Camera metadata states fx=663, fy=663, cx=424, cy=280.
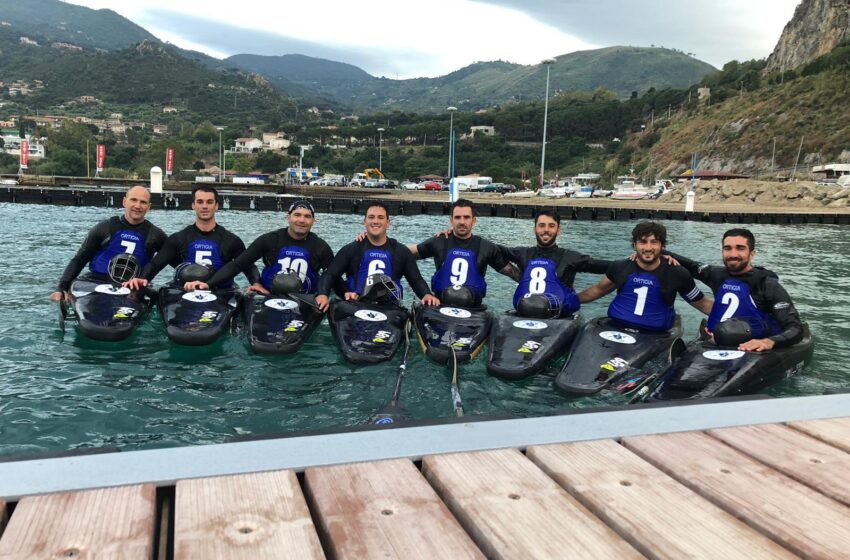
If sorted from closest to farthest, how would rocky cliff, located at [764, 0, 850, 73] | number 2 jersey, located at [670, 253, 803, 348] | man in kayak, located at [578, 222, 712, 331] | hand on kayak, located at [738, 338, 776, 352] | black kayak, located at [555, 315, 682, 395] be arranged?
1. black kayak, located at [555, 315, 682, 395]
2. hand on kayak, located at [738, 338, 776, 352]
3. number 2 jersey, located at [670, 253, 803, 348]
4. man in kayak, located at [578, 222, 712, 331]
5. rocky cliff, located at [764, 0, 850, 73]

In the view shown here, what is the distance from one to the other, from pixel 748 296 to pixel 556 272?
2.04m

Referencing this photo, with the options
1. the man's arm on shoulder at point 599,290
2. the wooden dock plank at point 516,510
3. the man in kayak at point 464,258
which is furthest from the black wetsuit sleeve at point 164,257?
the wooden dock plank at point 516,510

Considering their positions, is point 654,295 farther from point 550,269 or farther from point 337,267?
point 337,267

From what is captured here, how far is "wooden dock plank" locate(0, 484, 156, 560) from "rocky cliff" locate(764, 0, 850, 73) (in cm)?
10889

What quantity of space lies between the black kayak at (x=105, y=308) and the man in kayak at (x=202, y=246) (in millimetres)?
502

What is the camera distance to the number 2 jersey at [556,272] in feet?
25.2

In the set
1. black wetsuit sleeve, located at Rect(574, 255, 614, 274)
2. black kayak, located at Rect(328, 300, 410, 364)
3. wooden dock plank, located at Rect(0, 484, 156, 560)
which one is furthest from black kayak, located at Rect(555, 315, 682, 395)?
wooden dock plank, located at Rect(0, 484, 156, 560)

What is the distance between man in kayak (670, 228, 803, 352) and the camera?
6605mm

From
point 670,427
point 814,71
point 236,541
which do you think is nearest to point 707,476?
point 670,427

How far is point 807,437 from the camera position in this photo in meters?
2.92

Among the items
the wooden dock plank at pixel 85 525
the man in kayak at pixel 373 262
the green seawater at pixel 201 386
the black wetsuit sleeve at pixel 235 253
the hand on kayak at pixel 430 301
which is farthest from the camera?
the black wetsuit sleeve at pixel 235 253

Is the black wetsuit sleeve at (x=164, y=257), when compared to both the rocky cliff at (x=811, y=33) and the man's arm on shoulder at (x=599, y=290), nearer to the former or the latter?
the man's arm on shoulder at (x=599, y=290)

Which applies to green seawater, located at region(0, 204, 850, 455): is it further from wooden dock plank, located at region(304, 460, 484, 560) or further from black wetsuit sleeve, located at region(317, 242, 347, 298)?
wooden dock plank, located at region(304, 460, 484, 560)

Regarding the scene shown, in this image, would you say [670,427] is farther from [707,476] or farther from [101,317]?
[101,317]
